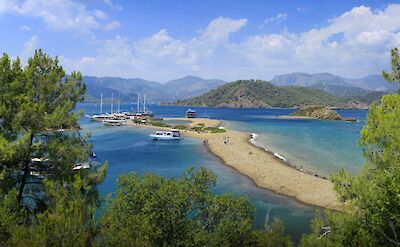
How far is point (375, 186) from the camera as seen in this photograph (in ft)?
54.9

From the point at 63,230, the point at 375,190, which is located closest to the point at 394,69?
the point at 375,190

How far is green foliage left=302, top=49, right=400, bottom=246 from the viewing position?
14.5 m

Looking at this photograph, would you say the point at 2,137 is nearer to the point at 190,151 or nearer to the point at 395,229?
the point at 395,229

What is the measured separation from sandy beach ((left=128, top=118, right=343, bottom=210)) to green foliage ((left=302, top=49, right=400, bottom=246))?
24.0m

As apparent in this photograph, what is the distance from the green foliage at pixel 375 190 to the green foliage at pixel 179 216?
134 inches

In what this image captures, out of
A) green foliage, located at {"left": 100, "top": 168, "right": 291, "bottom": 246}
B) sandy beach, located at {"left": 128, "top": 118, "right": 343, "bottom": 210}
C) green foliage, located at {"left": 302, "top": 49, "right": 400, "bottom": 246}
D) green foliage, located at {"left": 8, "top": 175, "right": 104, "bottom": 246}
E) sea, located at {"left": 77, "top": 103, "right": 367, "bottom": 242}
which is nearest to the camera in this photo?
green foliage, located at {"left": 8, "top": 175, "right": 104, "bottom": 246}

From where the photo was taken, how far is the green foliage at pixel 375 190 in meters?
14.5

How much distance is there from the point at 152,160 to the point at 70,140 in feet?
163

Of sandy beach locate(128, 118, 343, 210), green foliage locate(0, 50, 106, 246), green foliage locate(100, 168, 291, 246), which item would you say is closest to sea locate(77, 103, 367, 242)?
sandy beach locate(128, 118, 343, 210)

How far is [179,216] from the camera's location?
18656 millimetres

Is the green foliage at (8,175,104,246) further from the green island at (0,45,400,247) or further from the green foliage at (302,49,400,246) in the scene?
the green foliage at (302,49,400,246)

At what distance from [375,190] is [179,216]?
929 centimetres

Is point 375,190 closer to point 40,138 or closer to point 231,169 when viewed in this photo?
point 40,138

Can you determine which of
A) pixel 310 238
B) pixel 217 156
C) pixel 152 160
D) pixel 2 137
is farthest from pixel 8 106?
pixel 217 156
